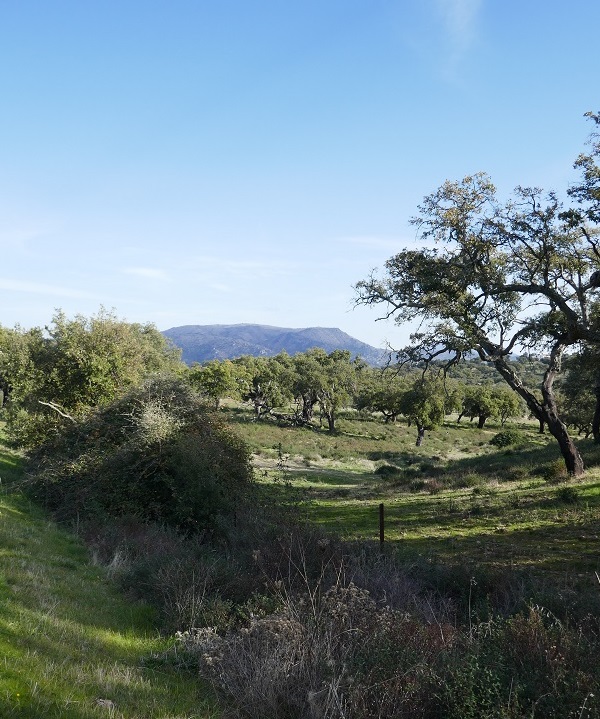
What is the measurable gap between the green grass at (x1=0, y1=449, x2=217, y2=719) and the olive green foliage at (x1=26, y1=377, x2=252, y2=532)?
4.71 meters

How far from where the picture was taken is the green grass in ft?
14.9

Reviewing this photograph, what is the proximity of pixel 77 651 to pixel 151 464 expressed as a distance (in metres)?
10.4

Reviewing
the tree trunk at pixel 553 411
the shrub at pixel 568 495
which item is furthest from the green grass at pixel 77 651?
the tree trunk at pixel 553 411

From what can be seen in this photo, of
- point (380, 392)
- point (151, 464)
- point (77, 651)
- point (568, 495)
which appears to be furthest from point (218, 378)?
point (77, 651)

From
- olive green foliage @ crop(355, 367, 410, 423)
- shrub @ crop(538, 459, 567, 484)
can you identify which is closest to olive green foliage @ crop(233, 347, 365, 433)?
olive green foliage @ crop(355, 367, 410, 423)

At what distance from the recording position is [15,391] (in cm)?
2683

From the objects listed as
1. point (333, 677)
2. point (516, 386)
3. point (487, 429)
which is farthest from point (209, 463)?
point (487, 429)

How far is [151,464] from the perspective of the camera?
15.9m

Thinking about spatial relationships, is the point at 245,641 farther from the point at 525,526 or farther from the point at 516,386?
the point at 516,386

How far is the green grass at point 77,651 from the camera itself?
4.53 meters

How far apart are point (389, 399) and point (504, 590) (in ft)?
197

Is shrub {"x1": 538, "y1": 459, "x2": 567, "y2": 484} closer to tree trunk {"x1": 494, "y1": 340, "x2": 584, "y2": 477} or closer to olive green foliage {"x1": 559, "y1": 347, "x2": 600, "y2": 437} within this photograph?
tree trunk {"x1": 494, "y1": 340, "x2": 584, "y2": 477}

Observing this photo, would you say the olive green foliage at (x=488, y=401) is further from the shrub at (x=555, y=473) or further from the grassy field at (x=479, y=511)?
the shrub at (x=555, y=473)

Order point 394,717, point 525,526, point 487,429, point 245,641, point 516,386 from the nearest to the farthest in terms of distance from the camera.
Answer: point 394,717 < point 245,641 < point 525,526 < point 516,386 < point 487,429
